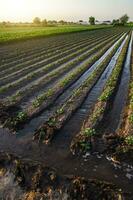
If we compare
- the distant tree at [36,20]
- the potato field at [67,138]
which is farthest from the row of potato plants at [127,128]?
the distant tree at [36,20]

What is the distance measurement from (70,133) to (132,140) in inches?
77.7

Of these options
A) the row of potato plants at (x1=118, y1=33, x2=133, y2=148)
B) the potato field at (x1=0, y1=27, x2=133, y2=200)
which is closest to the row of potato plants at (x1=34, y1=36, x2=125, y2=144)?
the potato field at (x1=0, y1=27, x2=133, y2=200)

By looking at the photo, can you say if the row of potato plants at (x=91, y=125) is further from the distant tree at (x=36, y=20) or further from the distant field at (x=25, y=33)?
the distant tree at (x=36, y=20)

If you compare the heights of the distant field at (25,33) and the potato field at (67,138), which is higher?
the potato field at (67,138)

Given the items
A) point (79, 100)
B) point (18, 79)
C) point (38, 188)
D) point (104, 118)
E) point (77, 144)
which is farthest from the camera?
point (18, 79)

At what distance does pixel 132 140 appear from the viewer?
8062 mm

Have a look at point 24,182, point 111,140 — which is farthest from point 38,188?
point 111,140

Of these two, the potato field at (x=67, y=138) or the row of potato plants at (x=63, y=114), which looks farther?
the row of potato plants at (x=63, y=114)

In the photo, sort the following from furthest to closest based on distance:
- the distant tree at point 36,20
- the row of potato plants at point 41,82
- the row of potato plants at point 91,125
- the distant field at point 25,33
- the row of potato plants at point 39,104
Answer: the distant tree at point 36,20
the distant field at point 25,33
the row of potato plants at point 41,82
the row of potato plants at point 39,104
the row of potato plants at point 91,125

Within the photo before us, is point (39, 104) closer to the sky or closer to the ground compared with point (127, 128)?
closer to the sky

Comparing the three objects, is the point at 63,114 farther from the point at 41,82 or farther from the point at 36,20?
the point at 36,20

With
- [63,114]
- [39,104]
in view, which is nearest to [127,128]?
[63,114]

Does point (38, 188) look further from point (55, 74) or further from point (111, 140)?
point (55, 74)

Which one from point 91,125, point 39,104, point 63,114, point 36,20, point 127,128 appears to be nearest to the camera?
point 127,128
